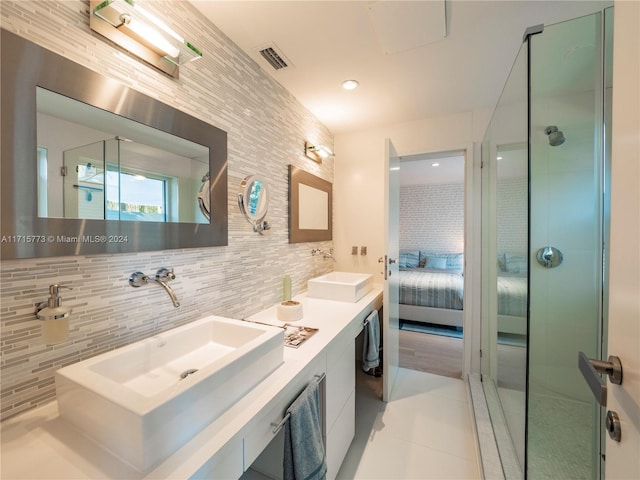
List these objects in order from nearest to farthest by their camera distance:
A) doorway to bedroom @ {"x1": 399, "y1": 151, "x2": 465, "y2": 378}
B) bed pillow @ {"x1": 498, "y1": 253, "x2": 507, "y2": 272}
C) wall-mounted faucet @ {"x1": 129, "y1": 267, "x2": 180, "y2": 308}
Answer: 1. wall-mounted faucet @ {"x1": 129, "y1": 267, "x2": 180, "y2": 308}
2. bed pillow @ {"x1": 498, "y1": 253, "x2": 507, "y2": 272}
3. doorway to bedroom @ {"x1": 399, "y1": 151, "x2": 465, "y2": 378}

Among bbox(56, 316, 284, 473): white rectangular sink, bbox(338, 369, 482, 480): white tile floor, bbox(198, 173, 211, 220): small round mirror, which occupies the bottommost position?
bbox(338, 369, 482, 480): white tile floor

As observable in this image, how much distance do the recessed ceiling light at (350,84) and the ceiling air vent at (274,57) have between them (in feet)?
1.44

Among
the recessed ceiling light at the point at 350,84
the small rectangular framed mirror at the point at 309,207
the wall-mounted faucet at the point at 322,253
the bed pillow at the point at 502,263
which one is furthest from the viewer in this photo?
the wall-mounted faucet at the point at 322,253

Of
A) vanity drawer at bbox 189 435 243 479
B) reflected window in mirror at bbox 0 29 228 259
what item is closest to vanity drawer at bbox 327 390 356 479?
vanity drawer at bbox 189 435 243 479

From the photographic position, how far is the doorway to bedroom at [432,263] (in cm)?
285

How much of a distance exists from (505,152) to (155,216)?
2.01 metres

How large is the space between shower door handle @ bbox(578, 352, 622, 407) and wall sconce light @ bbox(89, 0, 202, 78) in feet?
5.22

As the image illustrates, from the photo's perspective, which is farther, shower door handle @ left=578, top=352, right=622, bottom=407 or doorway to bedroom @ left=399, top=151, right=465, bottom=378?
doorway to bedroom @ left=399, top=151, right=465, bottom=378

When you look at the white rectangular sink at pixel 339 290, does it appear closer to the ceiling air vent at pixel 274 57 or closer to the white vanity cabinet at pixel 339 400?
the white vanity cabinet at pixel 339 400

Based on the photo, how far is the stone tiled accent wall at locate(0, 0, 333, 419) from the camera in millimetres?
750

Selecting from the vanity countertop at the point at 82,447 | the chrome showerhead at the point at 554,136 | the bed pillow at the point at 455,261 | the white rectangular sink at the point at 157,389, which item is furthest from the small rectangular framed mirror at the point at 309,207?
the bed pillow at the point at 455,261

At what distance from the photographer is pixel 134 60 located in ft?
3.30

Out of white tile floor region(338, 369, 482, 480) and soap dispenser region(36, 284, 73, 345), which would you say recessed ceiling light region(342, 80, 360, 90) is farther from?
white tile floor region(338, 369, 482, 480)

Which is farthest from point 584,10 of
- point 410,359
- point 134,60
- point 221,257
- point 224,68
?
point 410,359
